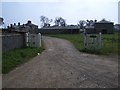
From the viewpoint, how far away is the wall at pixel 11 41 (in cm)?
2173

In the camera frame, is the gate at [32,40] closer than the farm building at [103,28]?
Yes

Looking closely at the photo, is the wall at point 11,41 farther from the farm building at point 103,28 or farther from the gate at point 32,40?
the farm building at point 103,28

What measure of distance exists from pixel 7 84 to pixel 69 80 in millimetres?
2483

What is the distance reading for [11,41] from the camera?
2483 cm

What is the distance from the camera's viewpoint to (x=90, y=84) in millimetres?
10500

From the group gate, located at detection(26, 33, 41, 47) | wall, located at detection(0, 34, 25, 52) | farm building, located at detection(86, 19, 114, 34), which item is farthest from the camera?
farm building, located at detection(86, 19, 114, 34)

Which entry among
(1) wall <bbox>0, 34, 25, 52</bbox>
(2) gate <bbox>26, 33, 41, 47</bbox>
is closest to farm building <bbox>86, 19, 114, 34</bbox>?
(2) gate <bbox>26, 33, 41, 47</bbox>

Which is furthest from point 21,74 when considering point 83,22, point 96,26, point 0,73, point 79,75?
point 83,22

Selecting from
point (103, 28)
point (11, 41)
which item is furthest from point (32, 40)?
point (103, 28)

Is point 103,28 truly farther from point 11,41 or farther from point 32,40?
point 11,41

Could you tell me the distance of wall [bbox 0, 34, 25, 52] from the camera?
21734 millimetres

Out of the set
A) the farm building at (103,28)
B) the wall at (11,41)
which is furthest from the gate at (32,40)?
the farm building at (103,28)

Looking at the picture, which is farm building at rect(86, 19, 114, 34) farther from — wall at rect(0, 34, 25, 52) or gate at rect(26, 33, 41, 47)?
wall at rect(0, 34, 25, 52)

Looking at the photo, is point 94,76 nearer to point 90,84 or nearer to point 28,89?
point 90,84
